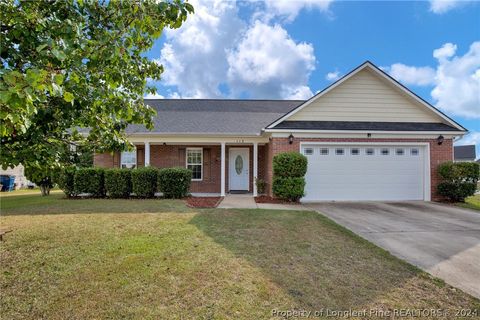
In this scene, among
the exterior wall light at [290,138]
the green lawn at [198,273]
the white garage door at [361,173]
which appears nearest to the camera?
the green lawn at [198,273]

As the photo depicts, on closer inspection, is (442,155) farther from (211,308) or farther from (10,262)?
(10,262)

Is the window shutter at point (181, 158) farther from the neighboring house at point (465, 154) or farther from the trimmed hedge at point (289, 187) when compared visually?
the neighboring house at point (465, 154)

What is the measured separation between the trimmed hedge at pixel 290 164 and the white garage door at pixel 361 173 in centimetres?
96

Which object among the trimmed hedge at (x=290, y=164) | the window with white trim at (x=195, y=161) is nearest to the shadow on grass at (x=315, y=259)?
the trimmed hedge at (x=290, y=164)

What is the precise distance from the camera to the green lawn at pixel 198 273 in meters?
3.11

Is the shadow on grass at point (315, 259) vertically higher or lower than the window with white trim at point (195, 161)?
lower

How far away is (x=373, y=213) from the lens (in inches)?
346

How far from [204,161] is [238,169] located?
1.92m

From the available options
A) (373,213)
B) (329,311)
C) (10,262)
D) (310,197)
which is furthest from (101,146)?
(310,197)

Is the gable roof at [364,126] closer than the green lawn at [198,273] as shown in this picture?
No

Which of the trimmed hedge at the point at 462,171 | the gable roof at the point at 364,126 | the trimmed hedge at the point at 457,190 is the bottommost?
the trimmed hedge at the point at 457,190

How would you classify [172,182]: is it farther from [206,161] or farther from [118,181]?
[206,161]

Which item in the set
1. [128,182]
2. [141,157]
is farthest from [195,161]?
[128,182]

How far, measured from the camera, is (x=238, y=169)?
592 inches
